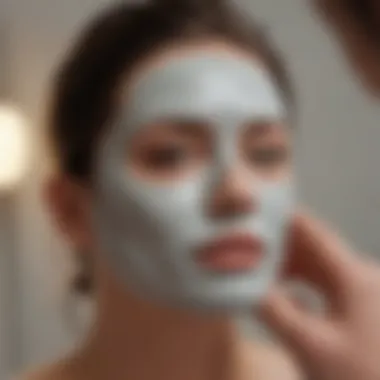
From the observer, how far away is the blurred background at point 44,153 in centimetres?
60

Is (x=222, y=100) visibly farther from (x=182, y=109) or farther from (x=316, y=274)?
(x=316, y=274)

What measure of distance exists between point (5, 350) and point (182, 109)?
25cm

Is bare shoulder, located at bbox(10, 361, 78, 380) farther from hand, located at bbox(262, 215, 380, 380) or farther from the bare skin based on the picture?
hand, located at bbox(262, 215, 380, 380)

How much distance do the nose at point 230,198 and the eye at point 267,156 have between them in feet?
0.07

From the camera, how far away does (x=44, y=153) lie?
0.55 meters

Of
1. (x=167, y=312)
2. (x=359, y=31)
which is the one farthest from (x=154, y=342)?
(x=359, y=31)

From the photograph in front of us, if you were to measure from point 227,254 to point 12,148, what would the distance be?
0.78 ft

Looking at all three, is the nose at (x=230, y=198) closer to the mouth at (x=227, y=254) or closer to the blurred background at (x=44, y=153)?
the mouth at (x=227, y=254)

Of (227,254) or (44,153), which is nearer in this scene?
(227,254)

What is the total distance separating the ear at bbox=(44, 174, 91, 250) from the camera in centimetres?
49

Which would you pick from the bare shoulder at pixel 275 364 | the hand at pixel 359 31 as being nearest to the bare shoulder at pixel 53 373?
the bare shoulder at pixel 275 364

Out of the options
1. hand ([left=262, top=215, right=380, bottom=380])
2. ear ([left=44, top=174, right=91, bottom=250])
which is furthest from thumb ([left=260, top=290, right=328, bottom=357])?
ear ([left=44, top=174, right=91, bottom=250])

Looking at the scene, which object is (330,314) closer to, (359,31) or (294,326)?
(294,326)

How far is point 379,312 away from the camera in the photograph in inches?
20.7
